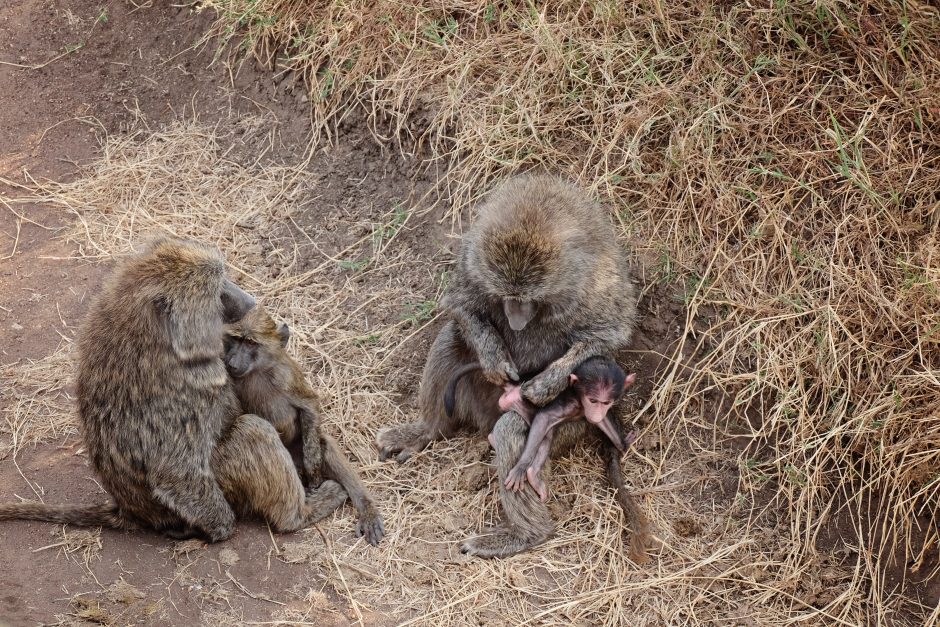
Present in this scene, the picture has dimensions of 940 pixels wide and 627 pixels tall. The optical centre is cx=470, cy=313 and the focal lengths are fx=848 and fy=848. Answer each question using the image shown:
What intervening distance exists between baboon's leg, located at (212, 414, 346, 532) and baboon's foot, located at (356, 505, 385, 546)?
30 cm

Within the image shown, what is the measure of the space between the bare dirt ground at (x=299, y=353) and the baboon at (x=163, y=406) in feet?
0.66

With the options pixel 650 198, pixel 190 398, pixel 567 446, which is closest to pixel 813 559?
pixel 567 446

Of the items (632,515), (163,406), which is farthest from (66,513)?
(632,515)

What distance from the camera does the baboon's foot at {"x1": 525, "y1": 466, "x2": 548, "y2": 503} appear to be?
396 centimetres

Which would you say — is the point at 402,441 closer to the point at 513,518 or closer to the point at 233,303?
the point at 513,518

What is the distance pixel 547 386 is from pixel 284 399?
4.08 feet

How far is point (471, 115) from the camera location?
4.91m

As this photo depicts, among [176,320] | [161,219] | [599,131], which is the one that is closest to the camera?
[176,320]

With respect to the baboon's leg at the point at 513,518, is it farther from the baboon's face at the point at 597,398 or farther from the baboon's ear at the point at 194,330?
the baboon's ear at the point at 194,330

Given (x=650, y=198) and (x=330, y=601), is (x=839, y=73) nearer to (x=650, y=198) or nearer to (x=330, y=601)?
(x=650, y=198)

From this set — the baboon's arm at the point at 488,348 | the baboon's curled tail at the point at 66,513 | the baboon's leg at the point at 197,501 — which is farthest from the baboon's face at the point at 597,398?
the baboon's curled tail at the point at 66,513

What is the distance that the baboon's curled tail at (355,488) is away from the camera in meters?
4.02

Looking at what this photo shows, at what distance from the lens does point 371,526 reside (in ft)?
13.2

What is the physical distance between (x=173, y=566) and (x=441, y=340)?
1.68 m
